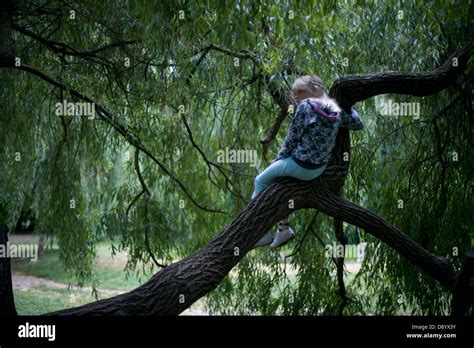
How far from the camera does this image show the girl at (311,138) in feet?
10.8

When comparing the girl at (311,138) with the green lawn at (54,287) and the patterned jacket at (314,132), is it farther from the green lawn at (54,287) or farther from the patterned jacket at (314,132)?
the green lawn at (54,287)

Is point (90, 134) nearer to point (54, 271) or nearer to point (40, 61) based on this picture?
point (40, 61)

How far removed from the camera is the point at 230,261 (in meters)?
3.20

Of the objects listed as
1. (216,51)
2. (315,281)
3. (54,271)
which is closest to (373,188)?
(315,281)

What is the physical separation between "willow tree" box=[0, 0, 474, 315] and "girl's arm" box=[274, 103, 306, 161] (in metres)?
0.18

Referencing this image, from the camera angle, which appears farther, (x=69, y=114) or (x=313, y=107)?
(x=69, y=114)

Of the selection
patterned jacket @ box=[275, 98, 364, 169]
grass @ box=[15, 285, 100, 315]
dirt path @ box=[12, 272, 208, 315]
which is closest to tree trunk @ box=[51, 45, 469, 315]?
patterned jacket @ box=[275, 98, 364, 169]

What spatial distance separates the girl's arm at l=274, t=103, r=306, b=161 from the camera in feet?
11.0

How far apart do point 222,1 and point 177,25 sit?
17.5 inches

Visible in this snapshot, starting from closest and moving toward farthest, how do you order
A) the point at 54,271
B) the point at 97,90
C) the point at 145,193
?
the point at 97,90, the point at 145,193, the point at 54,271
